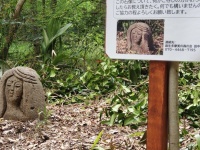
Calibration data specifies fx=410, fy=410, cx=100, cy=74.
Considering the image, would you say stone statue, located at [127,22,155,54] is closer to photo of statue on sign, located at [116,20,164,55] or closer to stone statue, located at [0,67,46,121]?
photo of statue on sign, located at [116,20,164,55]

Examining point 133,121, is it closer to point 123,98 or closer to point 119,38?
point 123,98

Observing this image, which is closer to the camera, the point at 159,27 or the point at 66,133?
the point at 159,27

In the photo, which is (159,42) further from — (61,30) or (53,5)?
(53,5)

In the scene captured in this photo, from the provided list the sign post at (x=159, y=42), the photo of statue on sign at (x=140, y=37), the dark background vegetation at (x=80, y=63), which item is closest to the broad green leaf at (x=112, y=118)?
the dark background vegetation at (x=80, y=63)

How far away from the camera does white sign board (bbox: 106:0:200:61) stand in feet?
6.95

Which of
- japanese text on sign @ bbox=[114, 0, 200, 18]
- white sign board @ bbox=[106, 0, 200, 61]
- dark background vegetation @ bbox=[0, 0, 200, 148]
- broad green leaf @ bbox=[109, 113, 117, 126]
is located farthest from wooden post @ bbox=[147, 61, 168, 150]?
broad green leaf @ bbox=[109, 113, 117, 126]

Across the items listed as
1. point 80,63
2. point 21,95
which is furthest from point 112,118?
point 80,63

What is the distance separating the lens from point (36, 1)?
27.8ft

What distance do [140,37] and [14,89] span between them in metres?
2.45

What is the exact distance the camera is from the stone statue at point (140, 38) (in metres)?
2.23

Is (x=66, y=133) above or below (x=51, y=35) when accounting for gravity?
below

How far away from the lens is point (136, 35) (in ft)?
7.42

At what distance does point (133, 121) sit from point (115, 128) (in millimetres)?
201

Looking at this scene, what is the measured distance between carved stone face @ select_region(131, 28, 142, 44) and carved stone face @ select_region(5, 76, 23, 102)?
233cm
